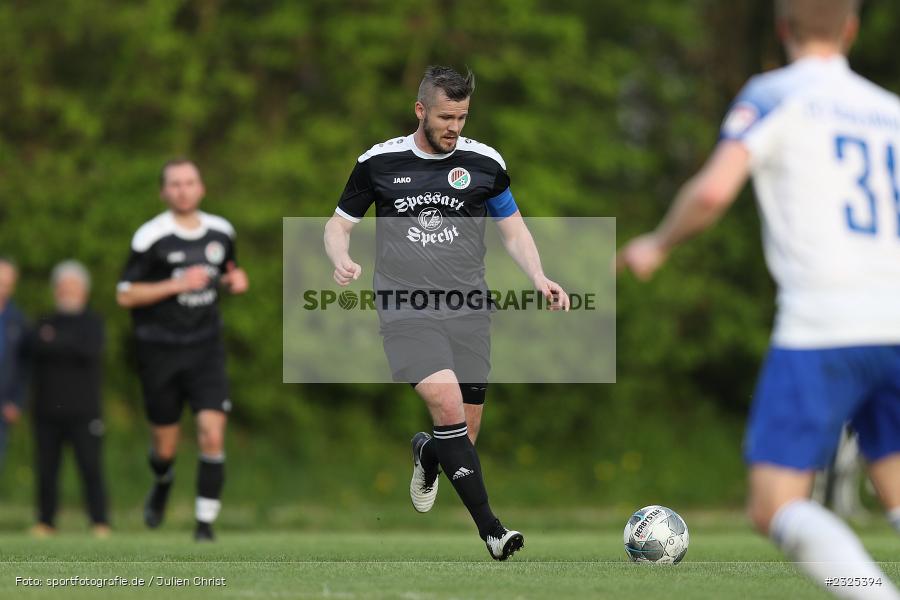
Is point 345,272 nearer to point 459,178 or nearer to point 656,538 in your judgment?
point 459,178

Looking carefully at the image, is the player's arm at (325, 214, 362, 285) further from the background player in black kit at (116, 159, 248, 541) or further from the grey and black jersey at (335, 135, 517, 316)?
the background player in black kit at (116, 159, 248, 541)

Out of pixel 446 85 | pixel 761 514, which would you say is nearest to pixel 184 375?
pixel 446 85

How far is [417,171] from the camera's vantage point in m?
7.68

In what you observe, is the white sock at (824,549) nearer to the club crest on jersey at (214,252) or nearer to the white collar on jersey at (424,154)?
the white collar on jersey at (424,154)

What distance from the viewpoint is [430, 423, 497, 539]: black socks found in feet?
23.7

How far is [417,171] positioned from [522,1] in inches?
408

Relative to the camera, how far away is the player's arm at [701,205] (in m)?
4.27

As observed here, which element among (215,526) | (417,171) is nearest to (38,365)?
(215,526)

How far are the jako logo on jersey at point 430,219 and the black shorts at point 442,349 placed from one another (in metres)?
0.53

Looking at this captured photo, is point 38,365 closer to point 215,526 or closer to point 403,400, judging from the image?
point 215,526

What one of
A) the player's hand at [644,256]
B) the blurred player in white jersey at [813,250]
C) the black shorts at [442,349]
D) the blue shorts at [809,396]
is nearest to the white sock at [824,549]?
the blurred player in white jersey at [813,250]

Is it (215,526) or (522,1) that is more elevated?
(522,1)

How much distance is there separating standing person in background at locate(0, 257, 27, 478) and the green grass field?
3.30 m

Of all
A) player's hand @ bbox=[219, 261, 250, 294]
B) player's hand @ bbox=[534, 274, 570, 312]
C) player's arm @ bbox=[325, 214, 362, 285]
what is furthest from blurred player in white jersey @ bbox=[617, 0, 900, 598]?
player's hand @ bbox=[219, 261, 250, 294]
